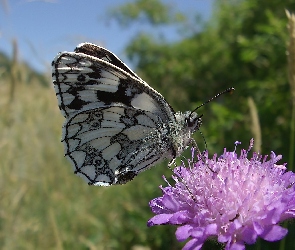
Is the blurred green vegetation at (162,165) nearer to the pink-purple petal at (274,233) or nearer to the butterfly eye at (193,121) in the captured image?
the butterfly eye at (193,121)

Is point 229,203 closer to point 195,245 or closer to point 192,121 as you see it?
point 195,245

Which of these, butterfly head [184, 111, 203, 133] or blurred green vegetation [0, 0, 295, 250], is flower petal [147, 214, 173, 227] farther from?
blurred green vegetation [0, 0, 295, 250]

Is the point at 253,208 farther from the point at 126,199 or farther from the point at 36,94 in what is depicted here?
the point at 36,94

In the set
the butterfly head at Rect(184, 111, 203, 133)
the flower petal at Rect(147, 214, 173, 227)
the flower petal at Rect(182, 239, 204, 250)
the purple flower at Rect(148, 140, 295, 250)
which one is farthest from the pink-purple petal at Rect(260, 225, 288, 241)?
the butterfly head at Rect(184, 111, 203, 133)

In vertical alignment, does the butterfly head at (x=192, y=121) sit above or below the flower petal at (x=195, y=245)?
above

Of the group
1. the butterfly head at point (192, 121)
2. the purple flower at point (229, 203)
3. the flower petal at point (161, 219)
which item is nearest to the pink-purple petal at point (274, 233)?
the purple flower at point (229, 203)

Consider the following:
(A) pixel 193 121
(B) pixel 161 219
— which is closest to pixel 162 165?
(A) pixel 193 121

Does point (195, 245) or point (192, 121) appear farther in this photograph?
point (192, 121)
